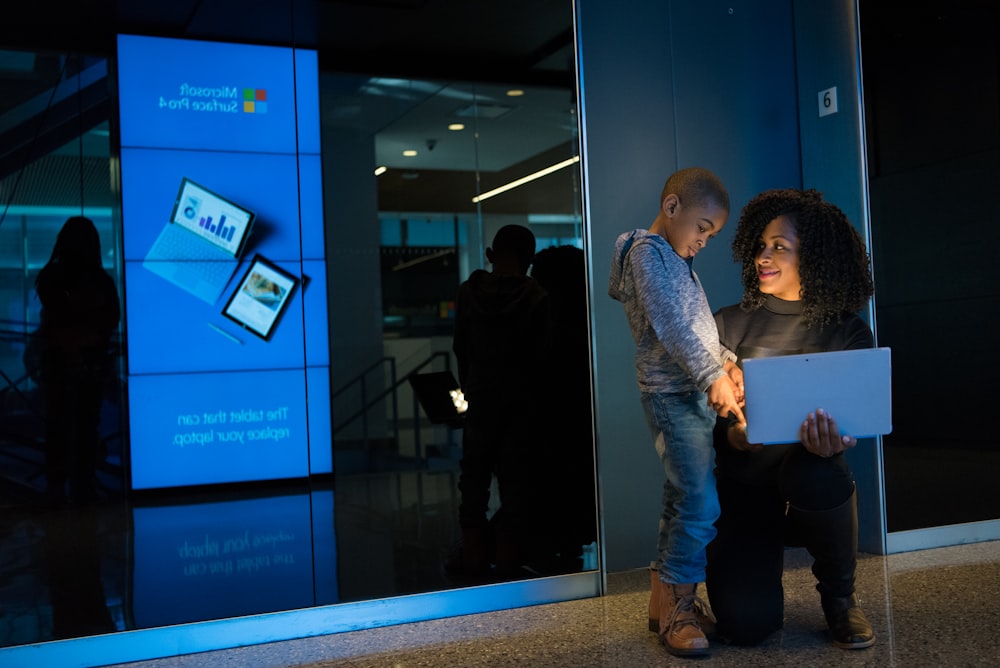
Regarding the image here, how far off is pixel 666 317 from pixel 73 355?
205 cm

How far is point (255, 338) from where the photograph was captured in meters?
3.42

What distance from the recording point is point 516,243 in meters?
3.56

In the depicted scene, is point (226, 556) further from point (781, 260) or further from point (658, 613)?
point (781, 260)

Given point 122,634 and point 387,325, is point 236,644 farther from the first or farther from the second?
point 387,325

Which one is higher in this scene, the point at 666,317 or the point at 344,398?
the point at 666,317

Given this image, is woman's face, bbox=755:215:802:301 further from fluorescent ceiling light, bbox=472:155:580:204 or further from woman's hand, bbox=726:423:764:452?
fluorescent ceiling light, bbox=472:155:580:204

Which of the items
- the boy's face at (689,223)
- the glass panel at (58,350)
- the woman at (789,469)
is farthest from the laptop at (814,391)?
the glass panel at (58,350)

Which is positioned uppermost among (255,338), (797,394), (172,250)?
(172,250)

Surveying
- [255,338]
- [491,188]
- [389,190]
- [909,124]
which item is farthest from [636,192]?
[255,338]

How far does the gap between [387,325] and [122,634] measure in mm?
1362

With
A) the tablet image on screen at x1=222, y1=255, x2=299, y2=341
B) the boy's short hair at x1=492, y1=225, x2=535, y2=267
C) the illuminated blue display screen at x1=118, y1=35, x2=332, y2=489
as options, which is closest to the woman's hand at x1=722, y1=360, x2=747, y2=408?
the boy's short hair at x1=492, y1=225, x2=535, y2=267

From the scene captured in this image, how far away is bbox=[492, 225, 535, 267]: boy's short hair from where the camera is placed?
139 inches

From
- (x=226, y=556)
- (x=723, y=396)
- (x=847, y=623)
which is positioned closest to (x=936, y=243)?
(x=847, y=623)

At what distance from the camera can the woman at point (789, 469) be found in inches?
106
